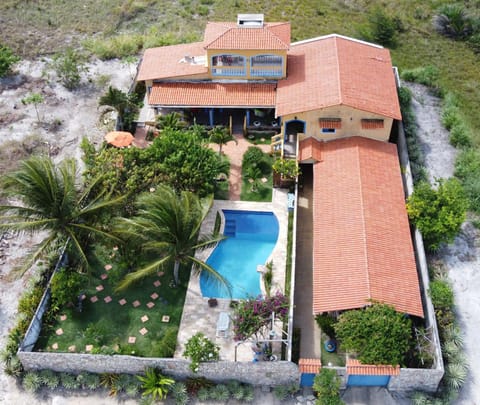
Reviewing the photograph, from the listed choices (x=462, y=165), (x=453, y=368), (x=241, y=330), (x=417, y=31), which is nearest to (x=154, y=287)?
(x=241, y=330)

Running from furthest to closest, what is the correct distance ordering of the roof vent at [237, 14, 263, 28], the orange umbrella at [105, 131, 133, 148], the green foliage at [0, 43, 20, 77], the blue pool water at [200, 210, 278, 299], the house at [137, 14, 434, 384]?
the green foliage at [0, 43, 20, 77], the roof vent at [237, 14, 263, 28], the orange umbrella at [105, 131, 133, 148], the blue pool water at [200, 210, 278, 299], the house at [137, 14, 434, 384]

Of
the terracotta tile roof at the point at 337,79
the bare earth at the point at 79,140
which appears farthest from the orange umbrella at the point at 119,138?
the terracotta tile roof at the point at 337,79

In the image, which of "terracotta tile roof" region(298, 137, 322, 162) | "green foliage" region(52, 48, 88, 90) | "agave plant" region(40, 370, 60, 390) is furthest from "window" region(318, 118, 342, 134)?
"agave plant" region(40, 370, 60, 390)

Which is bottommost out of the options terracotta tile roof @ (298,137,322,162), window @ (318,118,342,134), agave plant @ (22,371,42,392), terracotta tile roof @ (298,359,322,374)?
agave plant @ (22,371,42,392)

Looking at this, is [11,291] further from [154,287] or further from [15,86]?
[15,86]

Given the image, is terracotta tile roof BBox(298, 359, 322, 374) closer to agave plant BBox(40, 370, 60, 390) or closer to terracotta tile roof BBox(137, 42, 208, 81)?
agave plant BBox(40, 370, 60, 390)

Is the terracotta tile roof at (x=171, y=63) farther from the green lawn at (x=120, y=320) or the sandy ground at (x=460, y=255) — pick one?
the sandy ground at (x=460, y=255)

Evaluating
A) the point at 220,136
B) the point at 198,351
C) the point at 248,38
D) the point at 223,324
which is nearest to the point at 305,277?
the point at 223,324

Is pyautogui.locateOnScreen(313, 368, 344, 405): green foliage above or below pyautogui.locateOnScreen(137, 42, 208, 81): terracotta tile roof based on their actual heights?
below
